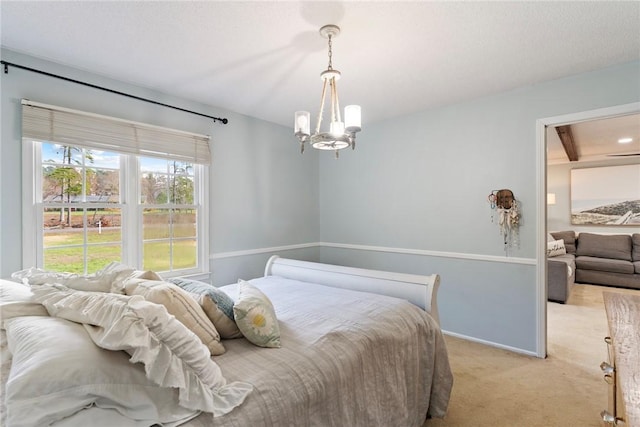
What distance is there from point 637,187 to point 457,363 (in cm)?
594

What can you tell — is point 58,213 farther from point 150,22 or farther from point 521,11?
point 521,11

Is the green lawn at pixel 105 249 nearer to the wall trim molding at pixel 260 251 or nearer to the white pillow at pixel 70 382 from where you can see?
the wall trim molding at pixel 260 251

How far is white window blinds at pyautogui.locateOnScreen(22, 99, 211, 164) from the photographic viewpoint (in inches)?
87.2

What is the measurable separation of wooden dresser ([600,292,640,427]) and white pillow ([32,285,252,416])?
1.11 m

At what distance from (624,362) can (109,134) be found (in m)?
3.35

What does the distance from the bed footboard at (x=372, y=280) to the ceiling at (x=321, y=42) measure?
1.62 m

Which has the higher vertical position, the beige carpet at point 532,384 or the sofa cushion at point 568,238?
the sofa cushion at point 568,238

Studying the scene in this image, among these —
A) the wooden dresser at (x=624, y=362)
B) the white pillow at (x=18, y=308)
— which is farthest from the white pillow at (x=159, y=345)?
the wooden dresser at (x=624, y=362)

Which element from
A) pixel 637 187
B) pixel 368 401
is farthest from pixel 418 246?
pixel 637 187

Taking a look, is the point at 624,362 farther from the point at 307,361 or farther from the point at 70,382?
the point at 70,382

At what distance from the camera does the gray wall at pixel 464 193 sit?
2826mm

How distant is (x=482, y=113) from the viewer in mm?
3100

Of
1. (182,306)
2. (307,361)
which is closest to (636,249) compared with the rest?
(307,361)

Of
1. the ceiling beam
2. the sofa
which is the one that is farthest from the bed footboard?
the sofa
